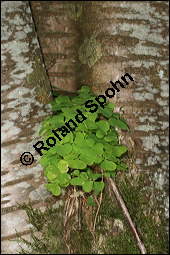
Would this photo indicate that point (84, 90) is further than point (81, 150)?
Yes

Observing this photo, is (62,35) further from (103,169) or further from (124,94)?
(103,169)

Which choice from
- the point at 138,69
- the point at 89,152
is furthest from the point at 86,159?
the point at 138,69

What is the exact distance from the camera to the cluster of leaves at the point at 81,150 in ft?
7.02

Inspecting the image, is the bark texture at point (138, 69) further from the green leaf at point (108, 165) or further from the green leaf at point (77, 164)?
the green leaf at point (77, 164)

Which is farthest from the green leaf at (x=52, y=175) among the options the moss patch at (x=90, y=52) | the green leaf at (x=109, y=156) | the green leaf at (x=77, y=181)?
the moss patch at (x=90, y=52)

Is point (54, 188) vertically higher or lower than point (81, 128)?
lower

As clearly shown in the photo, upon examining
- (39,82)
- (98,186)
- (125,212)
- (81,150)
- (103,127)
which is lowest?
(125,212)

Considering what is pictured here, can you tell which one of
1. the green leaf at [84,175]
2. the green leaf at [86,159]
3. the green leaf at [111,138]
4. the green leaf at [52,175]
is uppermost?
the green leaf at [111,138]

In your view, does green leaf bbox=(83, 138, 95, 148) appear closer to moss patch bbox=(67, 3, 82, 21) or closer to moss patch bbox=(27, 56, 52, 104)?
moss patch bbox=(27, 56, 52, 104)

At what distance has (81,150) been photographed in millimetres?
2143

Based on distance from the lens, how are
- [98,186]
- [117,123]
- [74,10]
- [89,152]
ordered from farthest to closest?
[74,10]
[117,123]
[98,186]
[89,152]

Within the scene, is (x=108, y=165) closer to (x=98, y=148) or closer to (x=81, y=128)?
(x=98, y=148)

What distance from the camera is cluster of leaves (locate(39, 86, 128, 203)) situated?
84.2 inches

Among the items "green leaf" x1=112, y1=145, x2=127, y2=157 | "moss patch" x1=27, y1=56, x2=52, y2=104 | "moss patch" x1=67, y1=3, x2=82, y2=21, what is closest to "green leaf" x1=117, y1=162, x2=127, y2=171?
"green leaf" x1=112, y1=145, x2=127, y2=157
